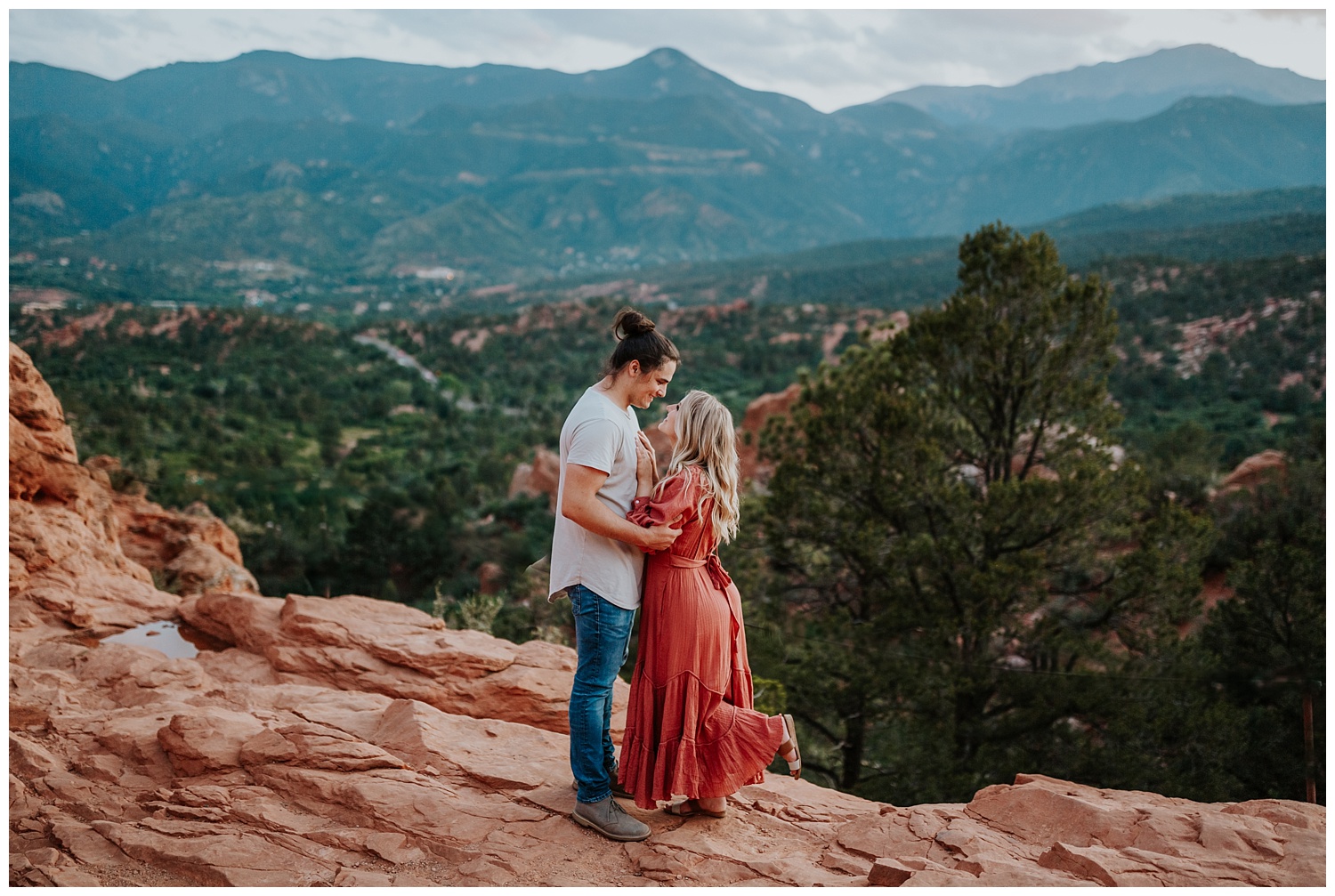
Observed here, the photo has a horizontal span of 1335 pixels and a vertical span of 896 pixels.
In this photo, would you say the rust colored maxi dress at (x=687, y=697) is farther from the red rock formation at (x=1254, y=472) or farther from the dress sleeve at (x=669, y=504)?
the red rock formation at (x=1254, y=472)

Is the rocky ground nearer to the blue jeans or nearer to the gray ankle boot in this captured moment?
the gray ankle boot

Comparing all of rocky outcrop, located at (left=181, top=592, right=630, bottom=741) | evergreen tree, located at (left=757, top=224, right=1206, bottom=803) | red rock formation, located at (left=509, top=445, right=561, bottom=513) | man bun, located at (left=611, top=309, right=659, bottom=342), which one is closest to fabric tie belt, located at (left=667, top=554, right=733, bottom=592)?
man bun, located at (left=611, top=309, right=659, bottom=342)

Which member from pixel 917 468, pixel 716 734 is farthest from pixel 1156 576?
pixel 716 734

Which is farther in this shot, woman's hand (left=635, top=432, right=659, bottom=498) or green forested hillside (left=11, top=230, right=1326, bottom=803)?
green forested hillside (left=11, top=230, right=1326, bottom=803)

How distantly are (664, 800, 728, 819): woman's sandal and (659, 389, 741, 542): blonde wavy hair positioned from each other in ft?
4.14

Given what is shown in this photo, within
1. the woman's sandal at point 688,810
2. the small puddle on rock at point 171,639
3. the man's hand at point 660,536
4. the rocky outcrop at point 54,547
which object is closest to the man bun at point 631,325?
the man's hand at point 660,536

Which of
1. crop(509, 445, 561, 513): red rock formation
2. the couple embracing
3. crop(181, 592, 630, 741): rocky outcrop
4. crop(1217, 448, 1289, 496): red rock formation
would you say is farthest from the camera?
crop(509, 445, 561, 513): red rock formation

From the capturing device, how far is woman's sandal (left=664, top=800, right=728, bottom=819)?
3.77m

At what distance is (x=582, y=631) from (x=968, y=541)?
22.7ft

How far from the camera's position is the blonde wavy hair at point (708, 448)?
11.5 ft

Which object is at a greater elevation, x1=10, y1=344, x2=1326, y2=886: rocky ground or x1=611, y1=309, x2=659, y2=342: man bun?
x1=611, y1=309, x2=659, y2=342: man bun

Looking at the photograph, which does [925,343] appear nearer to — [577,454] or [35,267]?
[577,454]

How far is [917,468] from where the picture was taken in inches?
376

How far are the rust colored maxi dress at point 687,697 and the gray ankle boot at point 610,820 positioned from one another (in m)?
0.11
